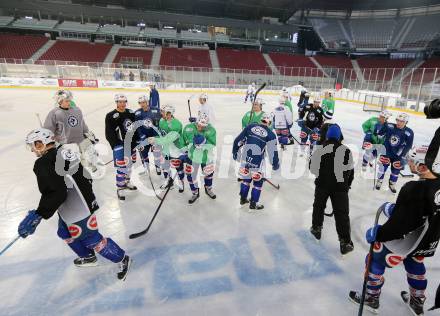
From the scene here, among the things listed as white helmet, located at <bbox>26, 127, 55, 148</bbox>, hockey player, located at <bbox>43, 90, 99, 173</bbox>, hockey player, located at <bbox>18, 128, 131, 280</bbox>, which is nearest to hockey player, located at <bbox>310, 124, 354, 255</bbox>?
hockey player, located at <bbox>18, 128, 131, 280</bbox>

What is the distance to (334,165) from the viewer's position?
3.03 m

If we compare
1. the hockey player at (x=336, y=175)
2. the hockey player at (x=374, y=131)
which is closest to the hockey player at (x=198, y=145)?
the hockey player at (x=336, y=175)

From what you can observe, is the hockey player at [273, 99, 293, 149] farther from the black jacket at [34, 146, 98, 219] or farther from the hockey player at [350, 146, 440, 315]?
the black jacket at [34, 146, 98, 219]

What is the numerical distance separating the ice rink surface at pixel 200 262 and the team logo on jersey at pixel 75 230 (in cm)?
57

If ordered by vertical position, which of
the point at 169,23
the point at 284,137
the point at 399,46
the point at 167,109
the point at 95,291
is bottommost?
the point at 95,291

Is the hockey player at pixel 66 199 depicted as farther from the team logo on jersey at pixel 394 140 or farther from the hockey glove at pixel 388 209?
the team logo on jersey at pixel 394 140

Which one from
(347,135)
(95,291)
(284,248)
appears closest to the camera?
(95,291)

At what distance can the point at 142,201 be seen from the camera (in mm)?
4426

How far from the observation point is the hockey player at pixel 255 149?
12.6 feet

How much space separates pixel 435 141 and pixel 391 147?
3350mm

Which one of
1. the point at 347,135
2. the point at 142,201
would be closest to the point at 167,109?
the point at 142,201

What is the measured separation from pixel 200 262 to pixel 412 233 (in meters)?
2.08

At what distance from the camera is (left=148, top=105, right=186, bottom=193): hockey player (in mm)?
4434

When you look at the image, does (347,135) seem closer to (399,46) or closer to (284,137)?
(284,137)
